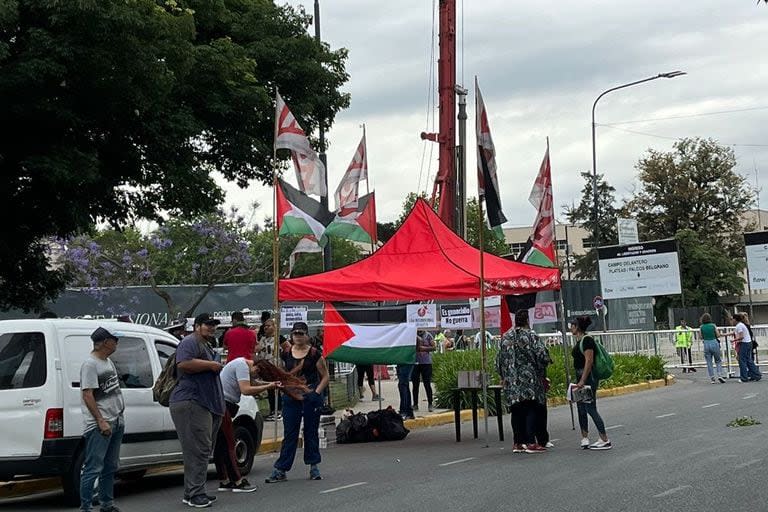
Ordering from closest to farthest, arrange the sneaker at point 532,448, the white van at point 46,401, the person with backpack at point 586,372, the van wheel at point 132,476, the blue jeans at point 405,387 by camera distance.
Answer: the white van at point 46,401, the van wheel at point 132,476, the person with backpack at point 586,372, the sneaker at point 532,448, the blue jeans at point 405,387

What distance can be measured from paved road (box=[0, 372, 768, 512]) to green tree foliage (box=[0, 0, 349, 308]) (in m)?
5.68

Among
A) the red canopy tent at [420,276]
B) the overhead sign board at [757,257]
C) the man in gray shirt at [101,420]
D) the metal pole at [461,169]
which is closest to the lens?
the man in gray shirt at [101,420]

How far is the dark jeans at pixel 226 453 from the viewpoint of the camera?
11.6 meters

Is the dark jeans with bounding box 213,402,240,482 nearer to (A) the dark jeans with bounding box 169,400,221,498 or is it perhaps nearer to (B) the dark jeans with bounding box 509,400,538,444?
(A) the dark jeans with bounding box 169,400,221,498

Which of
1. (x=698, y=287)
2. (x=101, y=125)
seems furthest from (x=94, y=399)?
(x=698, y=287)

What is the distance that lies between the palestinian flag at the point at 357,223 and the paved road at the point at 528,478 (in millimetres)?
3531

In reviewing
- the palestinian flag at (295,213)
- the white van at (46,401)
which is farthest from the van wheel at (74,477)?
the palestinian flag at (295,213)

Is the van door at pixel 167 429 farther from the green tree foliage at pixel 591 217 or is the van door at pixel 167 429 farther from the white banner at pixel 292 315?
the green tree foliage at pixel 591 217

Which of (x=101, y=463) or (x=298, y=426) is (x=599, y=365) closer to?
(x=298, y=426)

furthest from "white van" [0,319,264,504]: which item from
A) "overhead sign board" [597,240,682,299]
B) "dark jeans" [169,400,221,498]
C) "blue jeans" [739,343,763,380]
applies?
"overhead sign board" [597,240,682,299]

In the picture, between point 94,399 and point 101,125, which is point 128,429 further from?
point 101,125

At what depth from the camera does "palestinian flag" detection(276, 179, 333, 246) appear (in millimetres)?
16016

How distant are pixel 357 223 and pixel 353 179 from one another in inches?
47.2

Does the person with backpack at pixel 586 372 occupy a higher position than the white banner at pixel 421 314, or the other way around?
the white banner at pixel 421 314
